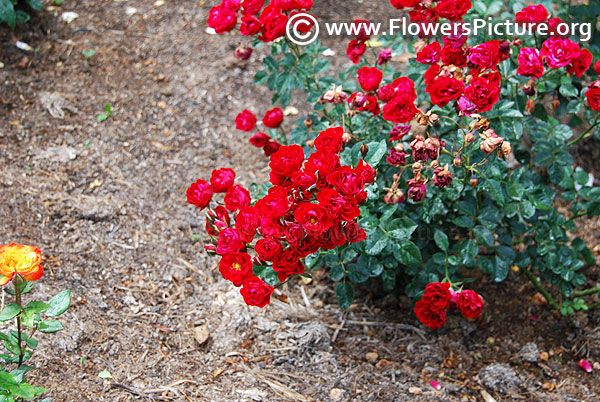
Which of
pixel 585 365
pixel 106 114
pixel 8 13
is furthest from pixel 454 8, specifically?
pixel 8 13

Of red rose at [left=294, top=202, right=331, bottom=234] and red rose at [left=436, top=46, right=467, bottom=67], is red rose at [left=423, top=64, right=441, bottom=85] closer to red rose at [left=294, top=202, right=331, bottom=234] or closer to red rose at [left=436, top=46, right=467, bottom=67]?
red rose at [left=436, top=46, right=467, bottom=67]

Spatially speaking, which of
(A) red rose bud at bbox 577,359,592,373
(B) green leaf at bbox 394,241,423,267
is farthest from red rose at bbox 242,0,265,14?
(A) red rose bud at bbox 577,359,592,373

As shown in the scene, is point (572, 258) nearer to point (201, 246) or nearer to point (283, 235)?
point (283, 235)

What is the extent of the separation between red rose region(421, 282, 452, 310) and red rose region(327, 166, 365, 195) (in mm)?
562

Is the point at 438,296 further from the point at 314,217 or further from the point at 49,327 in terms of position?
the point at 49,327

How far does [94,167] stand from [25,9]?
1242 mm

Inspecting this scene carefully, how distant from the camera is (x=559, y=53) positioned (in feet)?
6.29

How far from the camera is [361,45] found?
216 cm

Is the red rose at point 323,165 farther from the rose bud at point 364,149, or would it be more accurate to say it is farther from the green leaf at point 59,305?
the green leaf at point 59,305

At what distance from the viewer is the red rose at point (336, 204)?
1.53 m

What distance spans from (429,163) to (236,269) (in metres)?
0.78

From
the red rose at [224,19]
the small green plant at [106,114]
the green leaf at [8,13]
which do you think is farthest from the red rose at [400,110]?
the green leaf at [8,13]

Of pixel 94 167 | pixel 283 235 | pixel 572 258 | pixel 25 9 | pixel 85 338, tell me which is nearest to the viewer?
pixel 283 235

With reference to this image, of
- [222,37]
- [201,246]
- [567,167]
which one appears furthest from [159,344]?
[222,37]
